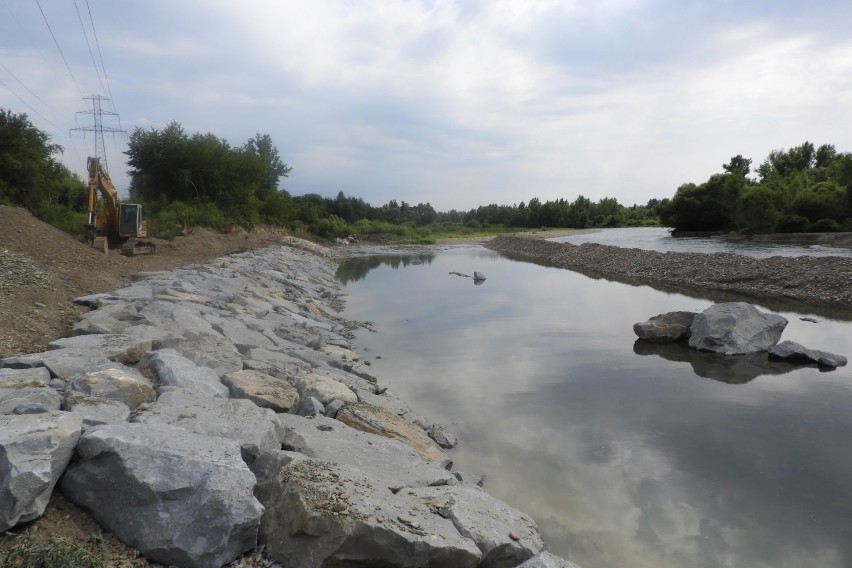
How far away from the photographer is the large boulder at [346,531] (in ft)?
10.0

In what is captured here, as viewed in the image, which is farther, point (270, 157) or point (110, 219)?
point (270, 157)

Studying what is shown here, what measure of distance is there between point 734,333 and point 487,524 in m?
9.38

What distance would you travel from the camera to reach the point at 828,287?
1772cm

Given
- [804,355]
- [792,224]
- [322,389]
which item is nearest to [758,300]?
[804,355]

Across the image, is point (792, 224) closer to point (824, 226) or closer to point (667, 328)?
point (824, 226)

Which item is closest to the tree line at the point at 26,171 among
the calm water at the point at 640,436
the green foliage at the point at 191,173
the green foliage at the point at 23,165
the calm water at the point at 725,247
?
the green foliage at the point at 23,165

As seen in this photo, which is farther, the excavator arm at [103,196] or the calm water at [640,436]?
the excavator arm at [103,196]

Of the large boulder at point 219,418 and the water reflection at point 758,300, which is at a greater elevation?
the large boulder at point 219,418

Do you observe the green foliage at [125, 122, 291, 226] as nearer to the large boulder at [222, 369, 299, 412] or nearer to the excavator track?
the excavator track

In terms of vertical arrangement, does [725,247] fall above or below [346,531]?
above

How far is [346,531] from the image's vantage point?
3027 millimetres

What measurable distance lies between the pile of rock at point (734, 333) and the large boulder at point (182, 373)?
9.53 m

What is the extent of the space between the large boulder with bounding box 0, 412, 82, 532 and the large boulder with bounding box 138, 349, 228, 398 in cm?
178

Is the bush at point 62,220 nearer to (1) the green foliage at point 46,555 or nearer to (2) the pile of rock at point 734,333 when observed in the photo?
(2) the pile of rock at point 734,333
